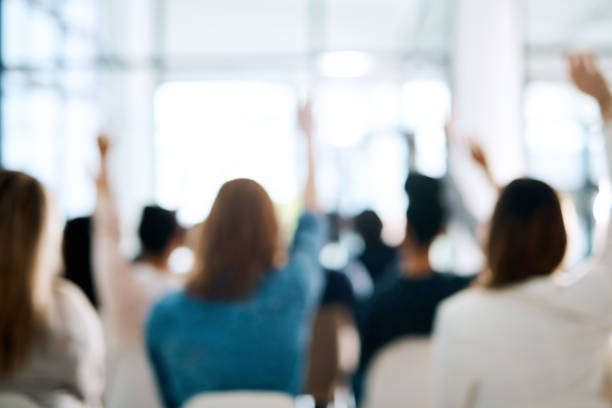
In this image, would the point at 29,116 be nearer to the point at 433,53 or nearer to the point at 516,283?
the point at 433,53

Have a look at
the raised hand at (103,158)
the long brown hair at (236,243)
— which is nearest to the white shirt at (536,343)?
the long brown hair at (236,243)

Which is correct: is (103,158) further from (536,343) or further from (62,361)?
(536,343)

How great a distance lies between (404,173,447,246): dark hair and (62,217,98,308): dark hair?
1.32m

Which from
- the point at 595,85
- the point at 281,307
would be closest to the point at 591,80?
the point at 595,85

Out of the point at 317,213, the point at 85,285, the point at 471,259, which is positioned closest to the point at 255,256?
the point at 317,213

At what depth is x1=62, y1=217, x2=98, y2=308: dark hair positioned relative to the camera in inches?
104

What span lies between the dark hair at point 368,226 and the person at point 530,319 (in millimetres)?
1990

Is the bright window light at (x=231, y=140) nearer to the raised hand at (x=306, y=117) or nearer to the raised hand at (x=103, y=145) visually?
the raised hand at (x=306, y=117)

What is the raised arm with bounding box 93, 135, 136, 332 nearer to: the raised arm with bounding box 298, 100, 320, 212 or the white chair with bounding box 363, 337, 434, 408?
the raised arm with bounding box 298, 100, 320, 212

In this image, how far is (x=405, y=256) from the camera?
2.16 meters

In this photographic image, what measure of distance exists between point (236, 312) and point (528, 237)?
780 millimetres

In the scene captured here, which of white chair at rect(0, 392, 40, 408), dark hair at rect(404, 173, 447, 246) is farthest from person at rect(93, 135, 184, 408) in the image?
dark hair at rect(404, 173, 447, 246)

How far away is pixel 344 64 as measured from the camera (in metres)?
7.34

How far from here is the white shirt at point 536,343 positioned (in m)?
1.54
